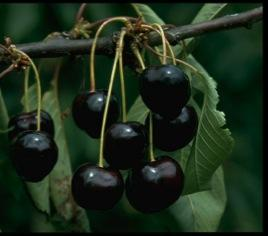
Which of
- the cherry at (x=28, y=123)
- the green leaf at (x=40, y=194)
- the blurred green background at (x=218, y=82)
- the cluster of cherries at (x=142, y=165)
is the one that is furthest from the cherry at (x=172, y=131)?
the blurred green background at (x=218, y=82)

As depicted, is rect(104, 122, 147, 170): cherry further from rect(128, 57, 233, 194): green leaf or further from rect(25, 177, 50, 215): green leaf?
rect(25, 177, 50, 215): green leaf

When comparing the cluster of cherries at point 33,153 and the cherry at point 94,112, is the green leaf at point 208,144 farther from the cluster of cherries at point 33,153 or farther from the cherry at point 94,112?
the cluster of cherries at point 33,153

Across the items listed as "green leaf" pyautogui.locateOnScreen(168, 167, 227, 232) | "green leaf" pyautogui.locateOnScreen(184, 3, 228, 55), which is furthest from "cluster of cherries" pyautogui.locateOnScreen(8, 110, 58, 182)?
"green leaf" pyautogui.locateOnScreen(184, 3, 228, 55)

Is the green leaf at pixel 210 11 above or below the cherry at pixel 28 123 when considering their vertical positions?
above

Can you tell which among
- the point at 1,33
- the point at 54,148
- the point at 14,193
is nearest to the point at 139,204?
the point at 54,148

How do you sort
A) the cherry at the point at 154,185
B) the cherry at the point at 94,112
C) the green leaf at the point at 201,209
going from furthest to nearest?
the green leaf at the point at 201,209, the cherry at the point at 94,112, the cherry at the point at 154,185

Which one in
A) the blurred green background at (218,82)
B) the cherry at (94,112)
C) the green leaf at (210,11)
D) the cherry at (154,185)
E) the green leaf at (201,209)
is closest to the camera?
the cherry at (154,185)
